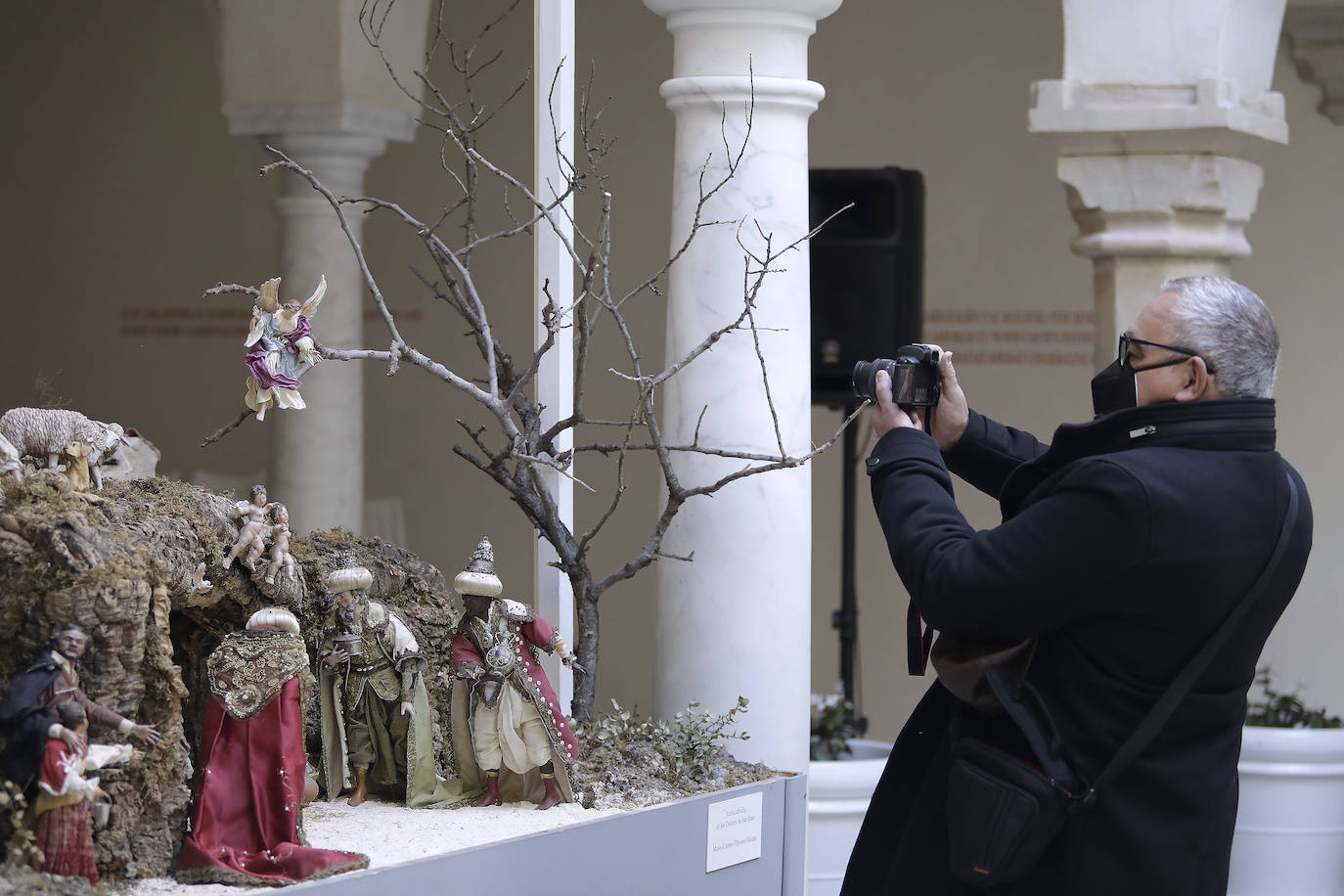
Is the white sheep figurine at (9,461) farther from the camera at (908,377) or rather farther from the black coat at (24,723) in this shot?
the camera at (908,377)

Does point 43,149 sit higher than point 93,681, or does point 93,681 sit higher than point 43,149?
point 43,149

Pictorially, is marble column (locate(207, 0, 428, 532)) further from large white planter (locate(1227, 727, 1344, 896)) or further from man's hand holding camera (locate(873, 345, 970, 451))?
man's hand holding camera (locate(873, 345, 970, 451))

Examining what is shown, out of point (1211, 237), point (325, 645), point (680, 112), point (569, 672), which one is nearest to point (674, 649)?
point (569, 672)

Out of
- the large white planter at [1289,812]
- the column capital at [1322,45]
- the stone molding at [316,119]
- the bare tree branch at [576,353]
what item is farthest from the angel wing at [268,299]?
the column capital at [1322,45]

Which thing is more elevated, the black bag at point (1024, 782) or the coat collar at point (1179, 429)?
the coat collar at point (1179, 429)

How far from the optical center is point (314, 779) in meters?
2.89

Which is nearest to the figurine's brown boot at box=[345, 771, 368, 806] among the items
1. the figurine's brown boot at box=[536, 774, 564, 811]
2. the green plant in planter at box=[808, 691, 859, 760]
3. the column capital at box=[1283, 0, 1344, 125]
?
the figurine's brown boot at box=[536, 774, 564, 811]

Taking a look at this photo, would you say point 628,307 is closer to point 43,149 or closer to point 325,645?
point 43,149

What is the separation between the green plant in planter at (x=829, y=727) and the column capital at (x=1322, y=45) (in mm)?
3533

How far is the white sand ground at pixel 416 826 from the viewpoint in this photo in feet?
8.71

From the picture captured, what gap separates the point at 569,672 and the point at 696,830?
1.69 ft

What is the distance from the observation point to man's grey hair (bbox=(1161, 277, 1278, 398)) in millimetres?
2189

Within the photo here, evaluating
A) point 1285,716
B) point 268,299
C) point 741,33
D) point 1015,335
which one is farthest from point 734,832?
point 1015,335

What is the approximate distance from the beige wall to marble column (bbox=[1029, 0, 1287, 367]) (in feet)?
7.81
